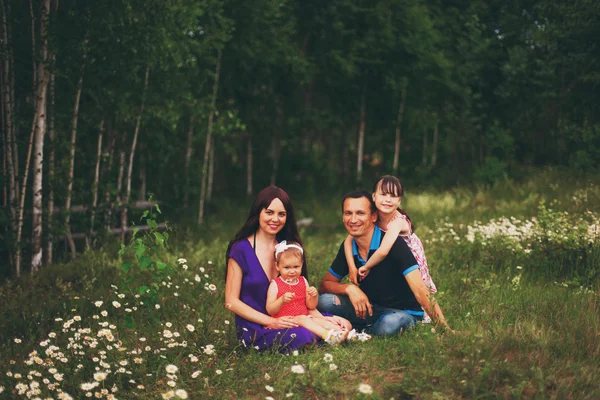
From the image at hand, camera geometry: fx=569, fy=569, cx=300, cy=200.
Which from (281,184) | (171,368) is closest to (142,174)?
(281,184)

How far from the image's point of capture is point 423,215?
11.4 meters

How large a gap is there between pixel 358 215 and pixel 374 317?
952 millimetres

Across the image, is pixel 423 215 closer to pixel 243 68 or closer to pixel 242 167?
pixel 243 68

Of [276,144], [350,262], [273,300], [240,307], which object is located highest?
[276,144]

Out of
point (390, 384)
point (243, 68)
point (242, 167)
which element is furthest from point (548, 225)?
point (242, 167)

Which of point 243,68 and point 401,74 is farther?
point 401,74

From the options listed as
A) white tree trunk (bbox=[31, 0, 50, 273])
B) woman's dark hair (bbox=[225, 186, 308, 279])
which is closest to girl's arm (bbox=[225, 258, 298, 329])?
woman's dark hair (bbox=[225, 186, 308, 279])

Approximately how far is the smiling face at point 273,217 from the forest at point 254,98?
5723mm

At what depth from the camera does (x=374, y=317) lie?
200 inches

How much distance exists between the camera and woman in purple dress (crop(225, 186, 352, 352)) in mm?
4707

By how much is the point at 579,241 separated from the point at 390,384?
4.32 meters

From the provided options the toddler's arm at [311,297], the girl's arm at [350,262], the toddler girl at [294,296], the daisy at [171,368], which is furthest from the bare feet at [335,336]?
the daisy at [171,368]

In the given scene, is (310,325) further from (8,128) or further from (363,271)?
(8,128)

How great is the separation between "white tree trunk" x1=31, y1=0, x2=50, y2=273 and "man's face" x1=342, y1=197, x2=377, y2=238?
6.11 m
